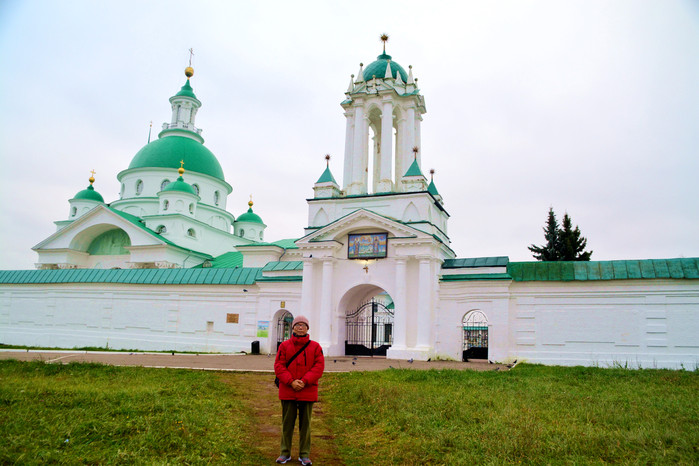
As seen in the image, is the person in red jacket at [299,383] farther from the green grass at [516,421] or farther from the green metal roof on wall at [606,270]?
the green metal roof on wall at [606,270]

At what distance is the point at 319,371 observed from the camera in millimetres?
6297

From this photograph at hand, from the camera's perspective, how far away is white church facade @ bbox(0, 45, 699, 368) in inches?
801

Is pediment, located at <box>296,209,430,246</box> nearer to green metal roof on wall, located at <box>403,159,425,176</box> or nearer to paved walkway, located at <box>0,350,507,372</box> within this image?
green metal roof on wall, located at <box>403,159,425,176</box>

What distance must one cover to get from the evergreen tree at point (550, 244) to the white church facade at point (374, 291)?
16.4m

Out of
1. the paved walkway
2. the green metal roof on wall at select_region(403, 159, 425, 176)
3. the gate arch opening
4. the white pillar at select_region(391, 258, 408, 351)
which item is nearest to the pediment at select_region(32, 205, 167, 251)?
the gate arch opening

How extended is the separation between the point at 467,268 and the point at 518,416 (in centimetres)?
1590

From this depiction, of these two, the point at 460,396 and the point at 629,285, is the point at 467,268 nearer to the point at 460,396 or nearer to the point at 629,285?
the point at 629,285

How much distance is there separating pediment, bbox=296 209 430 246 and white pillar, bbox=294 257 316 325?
3.26 feet

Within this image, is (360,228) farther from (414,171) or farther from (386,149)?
(386,149)

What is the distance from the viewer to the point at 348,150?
92.1 ft

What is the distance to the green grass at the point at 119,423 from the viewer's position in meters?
5.48

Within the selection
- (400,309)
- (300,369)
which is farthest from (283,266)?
(300,369)

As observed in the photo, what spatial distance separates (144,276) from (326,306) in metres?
11.8

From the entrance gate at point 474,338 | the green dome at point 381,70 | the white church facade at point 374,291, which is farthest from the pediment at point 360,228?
the green dome at point 381,70
